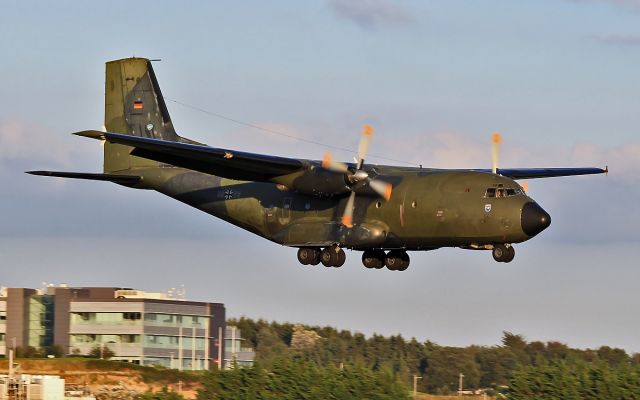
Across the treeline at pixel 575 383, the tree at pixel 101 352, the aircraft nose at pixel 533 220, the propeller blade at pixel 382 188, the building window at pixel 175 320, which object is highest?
the propeller blade at pixel 382 188

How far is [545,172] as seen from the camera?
44.3 meters

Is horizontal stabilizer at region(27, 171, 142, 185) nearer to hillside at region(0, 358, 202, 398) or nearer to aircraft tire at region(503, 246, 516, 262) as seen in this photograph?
aircraft tire at region(503, 246, 516, 262)

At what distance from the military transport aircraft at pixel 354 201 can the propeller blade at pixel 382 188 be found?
3 cm

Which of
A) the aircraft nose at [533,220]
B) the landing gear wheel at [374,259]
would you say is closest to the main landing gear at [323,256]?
the landing gear wheel at [374,259]

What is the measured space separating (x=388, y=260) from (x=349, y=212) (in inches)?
105

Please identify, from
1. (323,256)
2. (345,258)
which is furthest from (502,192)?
(323,256)

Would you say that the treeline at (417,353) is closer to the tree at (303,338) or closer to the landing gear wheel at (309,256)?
the tree at (303,338)

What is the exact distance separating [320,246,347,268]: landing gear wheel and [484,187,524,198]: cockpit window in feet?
16.1

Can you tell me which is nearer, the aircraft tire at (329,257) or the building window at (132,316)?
the aircraft tire at (329,257)

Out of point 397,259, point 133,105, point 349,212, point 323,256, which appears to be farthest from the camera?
point 133,105

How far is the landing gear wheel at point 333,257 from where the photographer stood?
3978cm

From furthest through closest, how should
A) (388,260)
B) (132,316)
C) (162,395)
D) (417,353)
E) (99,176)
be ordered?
(417,353), (132,316), (162,395), (99,176), (388,260)

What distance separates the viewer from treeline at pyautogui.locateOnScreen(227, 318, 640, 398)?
116338 millimetres

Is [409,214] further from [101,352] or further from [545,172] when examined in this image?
[101,352]
